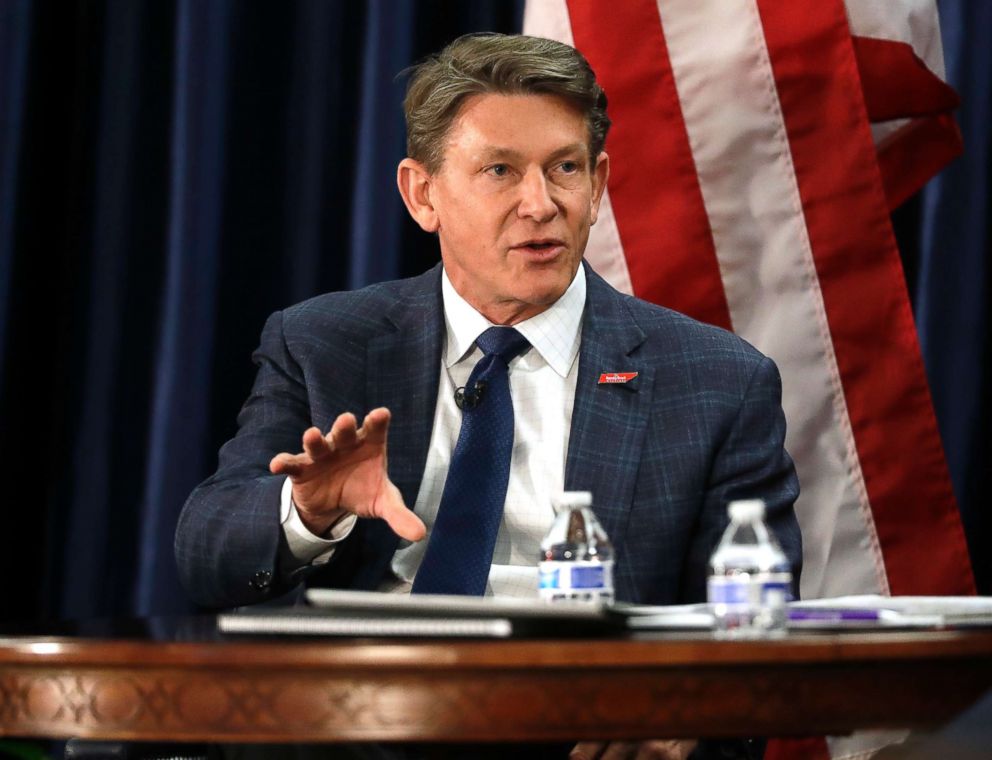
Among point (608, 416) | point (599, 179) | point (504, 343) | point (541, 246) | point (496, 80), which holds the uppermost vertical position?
point (496, 80)

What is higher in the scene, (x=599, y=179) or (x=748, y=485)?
(x=599, y=179)

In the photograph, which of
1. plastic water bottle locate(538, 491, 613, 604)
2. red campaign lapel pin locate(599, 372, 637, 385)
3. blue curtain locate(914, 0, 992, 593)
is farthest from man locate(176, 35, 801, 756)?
blue curtain locate(914, 0, 992, 593)

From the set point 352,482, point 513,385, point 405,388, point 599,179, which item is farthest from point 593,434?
point 599,179

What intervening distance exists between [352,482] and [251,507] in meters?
0.21

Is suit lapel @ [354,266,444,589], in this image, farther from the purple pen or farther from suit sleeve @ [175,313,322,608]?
the purple pen

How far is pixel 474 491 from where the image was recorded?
2029 millimetres

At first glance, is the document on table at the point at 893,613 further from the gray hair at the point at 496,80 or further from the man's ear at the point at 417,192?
the man's ear at the point at 417,192

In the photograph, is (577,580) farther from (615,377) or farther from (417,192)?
(417,192)

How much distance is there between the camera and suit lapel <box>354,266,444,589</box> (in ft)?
6.83

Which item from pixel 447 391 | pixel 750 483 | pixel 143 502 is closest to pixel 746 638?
pixel 750 483

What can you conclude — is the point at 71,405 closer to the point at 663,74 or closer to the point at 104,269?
the point at 104,269

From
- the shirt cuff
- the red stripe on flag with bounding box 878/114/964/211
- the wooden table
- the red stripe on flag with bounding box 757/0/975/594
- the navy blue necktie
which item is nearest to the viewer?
the wooden table

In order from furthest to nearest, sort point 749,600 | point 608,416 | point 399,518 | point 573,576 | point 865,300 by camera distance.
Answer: point 865,300 → point 608,416 → point 399,518 → point 573,576 → point 749,600

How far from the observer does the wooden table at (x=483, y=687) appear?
3.46 feet
